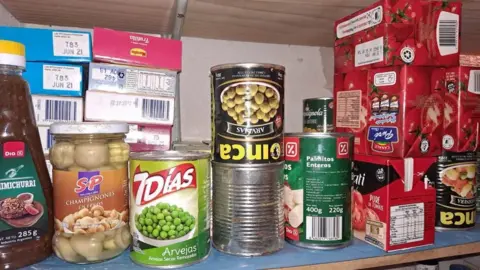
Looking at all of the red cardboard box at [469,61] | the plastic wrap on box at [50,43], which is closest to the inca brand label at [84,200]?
the plastic wrap on box at [50,43]

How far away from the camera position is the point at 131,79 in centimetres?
78

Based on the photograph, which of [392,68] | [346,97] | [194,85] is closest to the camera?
[392,68]

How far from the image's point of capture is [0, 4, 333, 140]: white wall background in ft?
3.65

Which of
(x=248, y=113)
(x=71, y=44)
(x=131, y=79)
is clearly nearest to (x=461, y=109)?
(x=248, y=113)

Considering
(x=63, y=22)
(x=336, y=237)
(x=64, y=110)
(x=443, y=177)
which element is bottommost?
(x=336, y=237)

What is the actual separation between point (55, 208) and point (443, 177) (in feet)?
2.61

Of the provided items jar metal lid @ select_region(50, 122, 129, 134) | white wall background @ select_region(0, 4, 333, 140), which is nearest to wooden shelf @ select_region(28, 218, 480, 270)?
jar metal lid @ select_region(50, 122, 129, 134)

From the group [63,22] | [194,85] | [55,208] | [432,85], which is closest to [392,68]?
[432,85]

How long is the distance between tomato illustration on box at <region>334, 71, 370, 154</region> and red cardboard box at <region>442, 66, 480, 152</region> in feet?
0.62

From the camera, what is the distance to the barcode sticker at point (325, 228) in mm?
732

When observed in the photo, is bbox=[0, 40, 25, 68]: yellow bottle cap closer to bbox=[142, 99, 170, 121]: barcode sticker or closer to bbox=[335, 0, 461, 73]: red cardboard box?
bbox=[142, 99, 170, 121]: barcode sticker

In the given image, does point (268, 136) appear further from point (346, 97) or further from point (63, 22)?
point (63, 22)

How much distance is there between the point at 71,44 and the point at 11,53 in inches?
5.5

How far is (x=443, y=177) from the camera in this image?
32.7 inches
